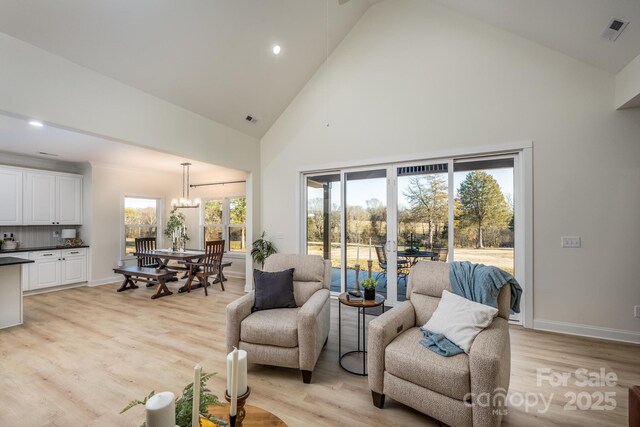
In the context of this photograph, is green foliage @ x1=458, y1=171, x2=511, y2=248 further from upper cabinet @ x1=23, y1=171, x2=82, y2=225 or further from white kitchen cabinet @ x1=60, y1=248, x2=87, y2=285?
upper cabinet @ x1=23, y1=171, x2=82, y2=225

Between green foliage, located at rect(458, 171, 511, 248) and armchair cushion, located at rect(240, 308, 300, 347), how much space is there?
2.88m

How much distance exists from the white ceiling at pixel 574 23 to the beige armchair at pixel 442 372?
2.70m

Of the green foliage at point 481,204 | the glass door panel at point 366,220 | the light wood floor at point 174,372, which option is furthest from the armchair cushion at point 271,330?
the green foliage at point 481,204

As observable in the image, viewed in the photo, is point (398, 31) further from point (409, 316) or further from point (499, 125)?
point (409, 316)

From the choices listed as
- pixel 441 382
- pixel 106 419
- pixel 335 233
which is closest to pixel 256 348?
pixel 106 419

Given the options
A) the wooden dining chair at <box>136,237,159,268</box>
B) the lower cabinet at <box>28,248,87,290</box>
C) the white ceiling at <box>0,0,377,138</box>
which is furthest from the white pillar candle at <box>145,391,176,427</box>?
the lower cabinet at <box>28,248,87,290</box>

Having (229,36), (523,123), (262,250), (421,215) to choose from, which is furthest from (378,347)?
(229,36)

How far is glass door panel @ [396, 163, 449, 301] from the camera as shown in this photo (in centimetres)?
415

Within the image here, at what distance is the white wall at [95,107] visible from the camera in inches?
104

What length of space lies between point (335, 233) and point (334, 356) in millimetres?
2421

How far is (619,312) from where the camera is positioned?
319cm

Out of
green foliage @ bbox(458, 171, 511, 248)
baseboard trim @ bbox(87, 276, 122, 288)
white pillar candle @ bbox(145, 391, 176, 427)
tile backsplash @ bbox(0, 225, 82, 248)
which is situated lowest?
baseboard trim @ bbox(87, 276, 122, 288)

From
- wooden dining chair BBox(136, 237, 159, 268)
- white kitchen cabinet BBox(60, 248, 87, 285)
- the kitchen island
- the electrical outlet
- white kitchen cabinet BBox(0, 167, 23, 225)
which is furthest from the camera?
wooden dining chair BBox(136, 237, 159, 268)

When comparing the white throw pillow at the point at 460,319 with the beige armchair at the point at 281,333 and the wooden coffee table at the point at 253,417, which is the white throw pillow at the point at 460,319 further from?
the wooden coffee table at the point at 253,417
